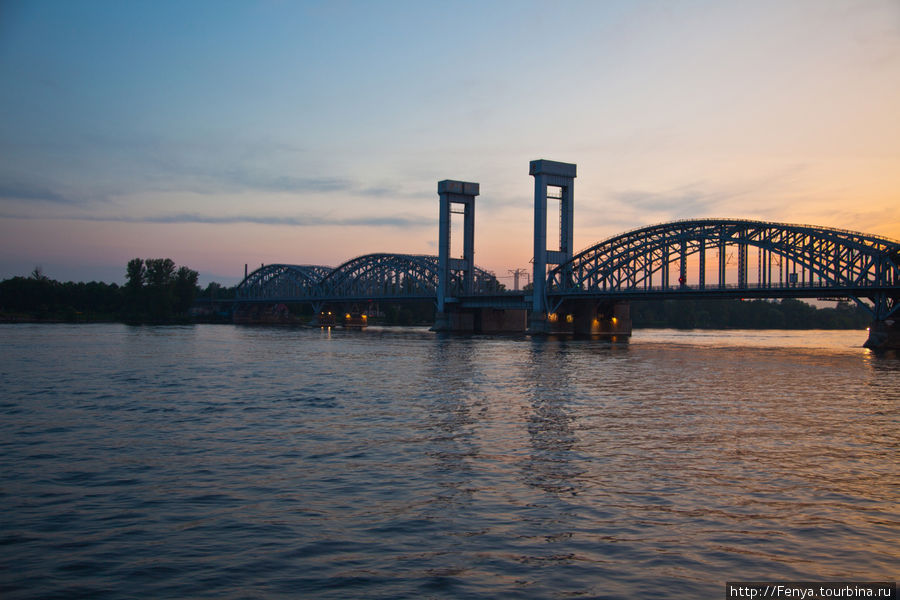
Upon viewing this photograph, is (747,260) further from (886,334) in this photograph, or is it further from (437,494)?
(437,494)

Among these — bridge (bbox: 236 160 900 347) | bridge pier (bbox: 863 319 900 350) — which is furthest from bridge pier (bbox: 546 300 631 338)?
bridge pier (bbox: 863 319 900 350)

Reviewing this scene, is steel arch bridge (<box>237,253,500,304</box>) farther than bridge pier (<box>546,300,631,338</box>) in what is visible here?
Yes

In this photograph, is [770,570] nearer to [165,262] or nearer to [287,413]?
[287,413]

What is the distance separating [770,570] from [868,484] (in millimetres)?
6894

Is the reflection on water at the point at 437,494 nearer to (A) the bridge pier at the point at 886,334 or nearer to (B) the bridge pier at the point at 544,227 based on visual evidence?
(A) the bridge pier at the point at 886,334

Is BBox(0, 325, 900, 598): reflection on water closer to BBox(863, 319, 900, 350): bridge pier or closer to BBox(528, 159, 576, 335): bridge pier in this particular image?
BBox(863, 319, 900, 350): bridge pier

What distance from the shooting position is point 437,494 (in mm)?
15188

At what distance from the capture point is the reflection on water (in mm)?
10883

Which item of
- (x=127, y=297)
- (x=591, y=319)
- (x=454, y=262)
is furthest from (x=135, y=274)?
(x=591, y=319)

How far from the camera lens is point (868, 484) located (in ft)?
53.4

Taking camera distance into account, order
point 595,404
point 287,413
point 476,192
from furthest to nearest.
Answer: point 476,192 → point 595,404 → point 287,413

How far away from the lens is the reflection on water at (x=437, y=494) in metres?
10.9

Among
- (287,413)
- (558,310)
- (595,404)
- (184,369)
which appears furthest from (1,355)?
(558,310)

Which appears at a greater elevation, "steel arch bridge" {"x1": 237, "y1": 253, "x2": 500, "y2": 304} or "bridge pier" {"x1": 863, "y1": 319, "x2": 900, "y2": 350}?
"steel arch bridge" {"x1": 237, "y1": 253, "x2": 500, "y2": 304}
